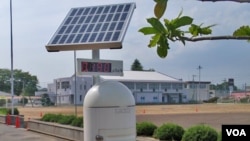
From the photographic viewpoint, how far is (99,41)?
9.14 m

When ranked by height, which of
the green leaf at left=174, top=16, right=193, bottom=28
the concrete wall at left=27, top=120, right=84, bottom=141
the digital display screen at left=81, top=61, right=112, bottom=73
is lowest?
the concrete wall at left=27, top=120, right=84, bottom=141

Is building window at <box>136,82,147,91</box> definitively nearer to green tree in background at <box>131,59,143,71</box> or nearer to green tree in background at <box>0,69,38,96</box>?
green tree in background at <box>131,59,143,71</box>

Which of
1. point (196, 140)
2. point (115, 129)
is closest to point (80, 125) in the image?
point (196, 140)

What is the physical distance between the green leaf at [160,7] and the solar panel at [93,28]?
697 centimetres

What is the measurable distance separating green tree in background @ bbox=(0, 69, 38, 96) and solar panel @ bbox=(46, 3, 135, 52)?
12681 cm

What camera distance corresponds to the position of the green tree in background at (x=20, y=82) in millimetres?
137500

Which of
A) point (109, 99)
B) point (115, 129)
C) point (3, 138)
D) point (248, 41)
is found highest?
point (248, 41)

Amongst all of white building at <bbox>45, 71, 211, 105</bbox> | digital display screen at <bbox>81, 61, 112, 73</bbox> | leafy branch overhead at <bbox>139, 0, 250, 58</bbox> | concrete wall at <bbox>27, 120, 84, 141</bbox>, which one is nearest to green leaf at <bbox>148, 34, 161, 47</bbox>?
leafy branch overhead at <bbox>139, 0, 250, 58</bbox>

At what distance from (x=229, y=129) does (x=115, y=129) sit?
8.11 ft

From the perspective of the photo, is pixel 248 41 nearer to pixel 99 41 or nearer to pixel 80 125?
pixel 99 41

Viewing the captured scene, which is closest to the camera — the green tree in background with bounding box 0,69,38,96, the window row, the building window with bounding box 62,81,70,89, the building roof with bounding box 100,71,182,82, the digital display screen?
the digital display screen

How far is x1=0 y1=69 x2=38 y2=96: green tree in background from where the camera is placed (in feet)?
451

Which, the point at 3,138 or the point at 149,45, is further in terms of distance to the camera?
the point at 3,138

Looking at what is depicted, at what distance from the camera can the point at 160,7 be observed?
1664 millimetres
